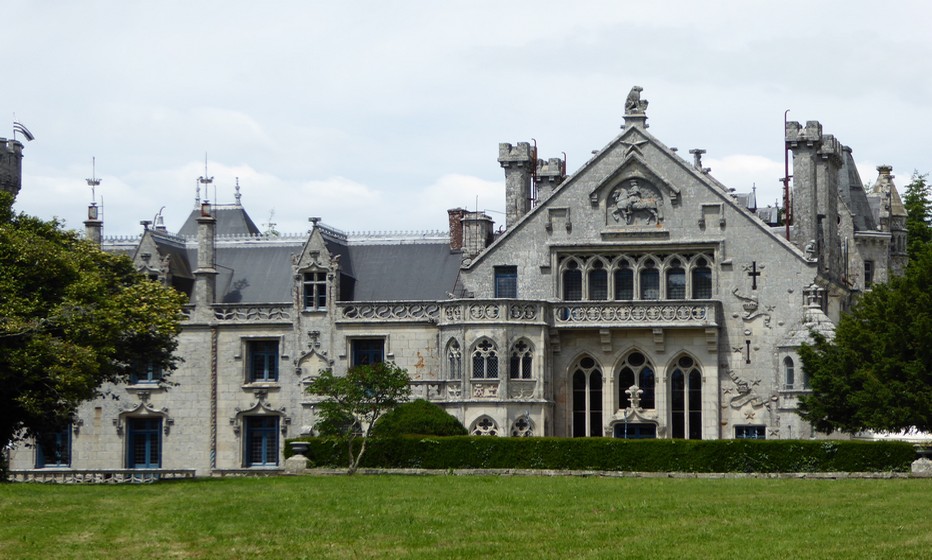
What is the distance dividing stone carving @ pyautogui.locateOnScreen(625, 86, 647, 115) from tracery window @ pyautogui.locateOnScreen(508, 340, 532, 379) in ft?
31.2

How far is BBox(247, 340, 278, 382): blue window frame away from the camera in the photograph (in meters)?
65.7

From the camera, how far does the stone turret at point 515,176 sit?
217ft

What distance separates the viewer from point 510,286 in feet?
210

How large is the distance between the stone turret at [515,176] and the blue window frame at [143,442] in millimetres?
15662

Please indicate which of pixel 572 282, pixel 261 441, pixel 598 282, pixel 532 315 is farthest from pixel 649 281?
pixel 261 441

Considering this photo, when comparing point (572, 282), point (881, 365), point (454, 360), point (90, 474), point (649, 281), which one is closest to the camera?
point (881, 365)

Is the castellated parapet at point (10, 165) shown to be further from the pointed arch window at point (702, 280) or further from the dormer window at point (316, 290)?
the pointed arch window at point (702, 280)

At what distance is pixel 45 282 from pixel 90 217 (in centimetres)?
2116

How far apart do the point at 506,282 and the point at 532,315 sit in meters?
3.03

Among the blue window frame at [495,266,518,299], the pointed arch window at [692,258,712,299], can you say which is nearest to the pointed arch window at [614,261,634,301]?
the pointed arch window at [692,258,712,299]

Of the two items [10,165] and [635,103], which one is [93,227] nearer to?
[10,165]

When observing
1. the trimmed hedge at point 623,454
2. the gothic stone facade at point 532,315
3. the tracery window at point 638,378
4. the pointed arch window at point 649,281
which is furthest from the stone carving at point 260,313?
the pointed arch window at point 649,281

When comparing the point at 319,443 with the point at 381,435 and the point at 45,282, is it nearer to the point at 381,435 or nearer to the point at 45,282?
the point at 381,435

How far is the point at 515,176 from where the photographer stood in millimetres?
66188
